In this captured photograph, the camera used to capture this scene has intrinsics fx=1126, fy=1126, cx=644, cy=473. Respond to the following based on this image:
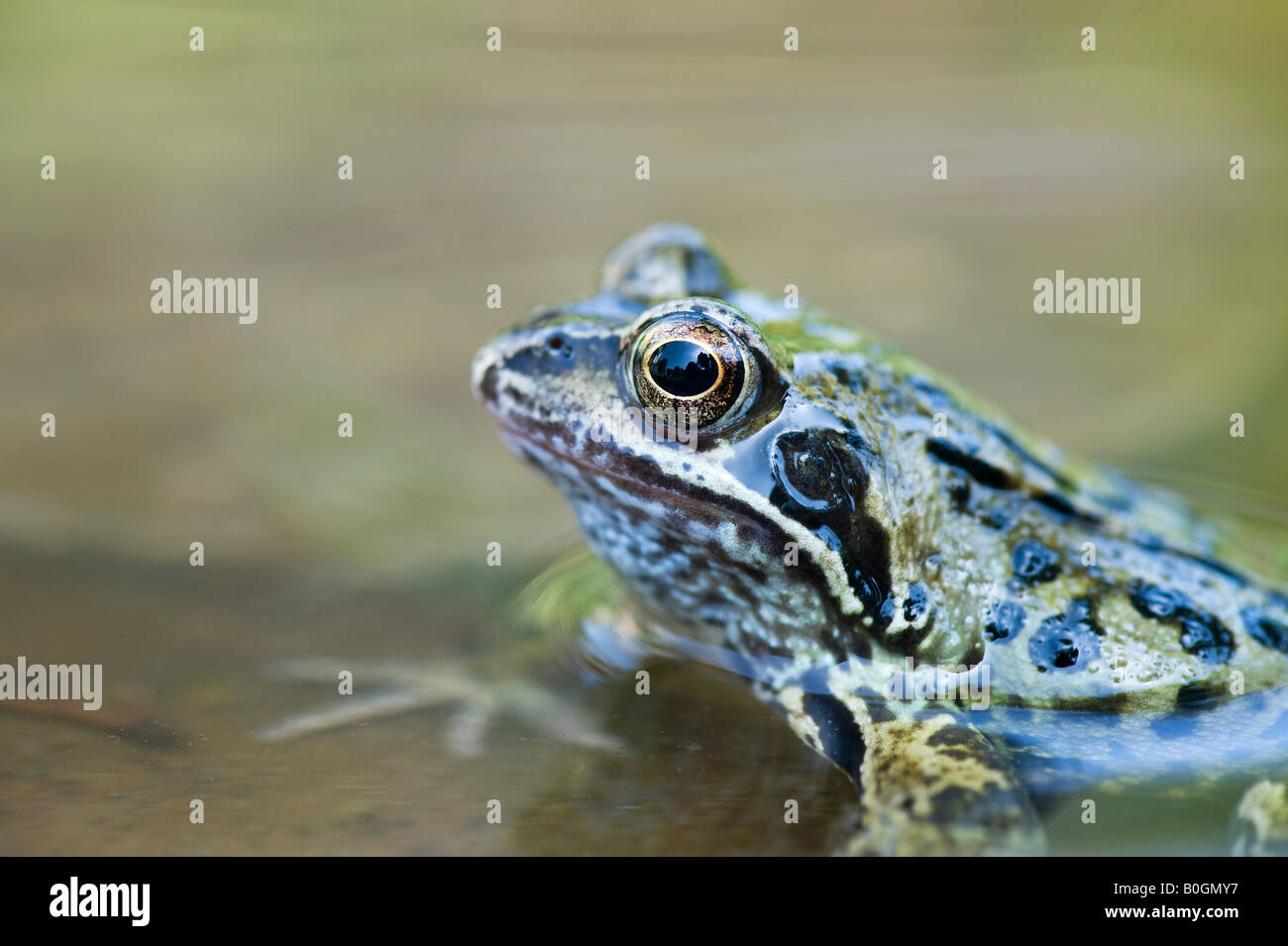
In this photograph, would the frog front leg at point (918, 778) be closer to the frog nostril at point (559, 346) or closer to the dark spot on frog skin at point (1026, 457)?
the dark spot on frog skin at point (1026, 457)

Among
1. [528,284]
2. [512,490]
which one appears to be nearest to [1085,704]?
[512,490]

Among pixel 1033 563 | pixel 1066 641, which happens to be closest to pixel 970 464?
pixel 1033 563

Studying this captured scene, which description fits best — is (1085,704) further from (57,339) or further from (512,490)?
(57,339)

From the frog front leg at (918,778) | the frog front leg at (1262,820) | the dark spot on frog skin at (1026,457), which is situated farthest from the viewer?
the dark spot on frog skin at (1026,457)

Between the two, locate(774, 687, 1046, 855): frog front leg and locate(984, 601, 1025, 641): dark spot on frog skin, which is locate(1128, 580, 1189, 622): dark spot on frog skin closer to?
locate(984, 601, 1025, 641): dark spot on frog skin

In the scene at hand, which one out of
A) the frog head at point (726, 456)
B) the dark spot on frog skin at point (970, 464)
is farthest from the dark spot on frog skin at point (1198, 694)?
the dark spot on frog skin at point (970, 464)

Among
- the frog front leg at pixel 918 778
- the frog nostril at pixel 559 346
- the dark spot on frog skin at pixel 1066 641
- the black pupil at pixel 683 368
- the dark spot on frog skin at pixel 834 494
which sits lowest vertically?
the frog front leg at pixel 918 778
